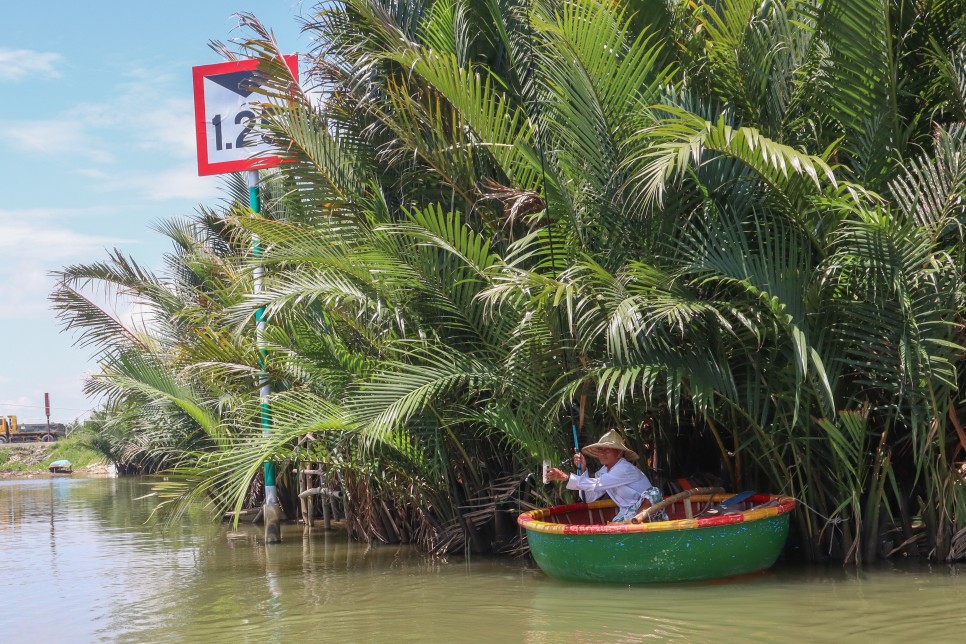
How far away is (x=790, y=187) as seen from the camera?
7.13 m

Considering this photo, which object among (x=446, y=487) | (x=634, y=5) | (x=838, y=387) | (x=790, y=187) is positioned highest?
(x=634, y=5)

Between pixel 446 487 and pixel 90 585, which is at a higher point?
pixel 446 487

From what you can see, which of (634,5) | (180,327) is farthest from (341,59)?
(180,327)

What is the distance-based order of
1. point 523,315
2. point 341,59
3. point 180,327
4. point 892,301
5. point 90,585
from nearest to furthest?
point 892,301 < point 523,315 < point 90,585 < point 341,59 < point 180,327

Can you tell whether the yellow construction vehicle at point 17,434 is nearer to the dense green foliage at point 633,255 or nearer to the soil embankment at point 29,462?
the soil embankment at point 29,462

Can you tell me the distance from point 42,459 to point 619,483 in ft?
140

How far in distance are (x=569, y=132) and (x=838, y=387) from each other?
3.04 meters

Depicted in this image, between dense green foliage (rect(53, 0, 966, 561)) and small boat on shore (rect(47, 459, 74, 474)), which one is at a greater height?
dense green foliage (rect(53, 0, 966, 561))

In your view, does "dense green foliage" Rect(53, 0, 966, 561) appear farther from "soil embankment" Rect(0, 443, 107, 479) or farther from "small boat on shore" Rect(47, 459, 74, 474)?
"small boat on shore" Rect(47, 459, 74, 474)

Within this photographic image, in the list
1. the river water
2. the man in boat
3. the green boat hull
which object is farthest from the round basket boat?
the man in boat

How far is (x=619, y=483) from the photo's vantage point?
795cm

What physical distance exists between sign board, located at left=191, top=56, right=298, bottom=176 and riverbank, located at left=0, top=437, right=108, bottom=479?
3134cm

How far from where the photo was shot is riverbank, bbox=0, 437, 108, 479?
4100 cm

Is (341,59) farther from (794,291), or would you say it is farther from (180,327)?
(180,327)
